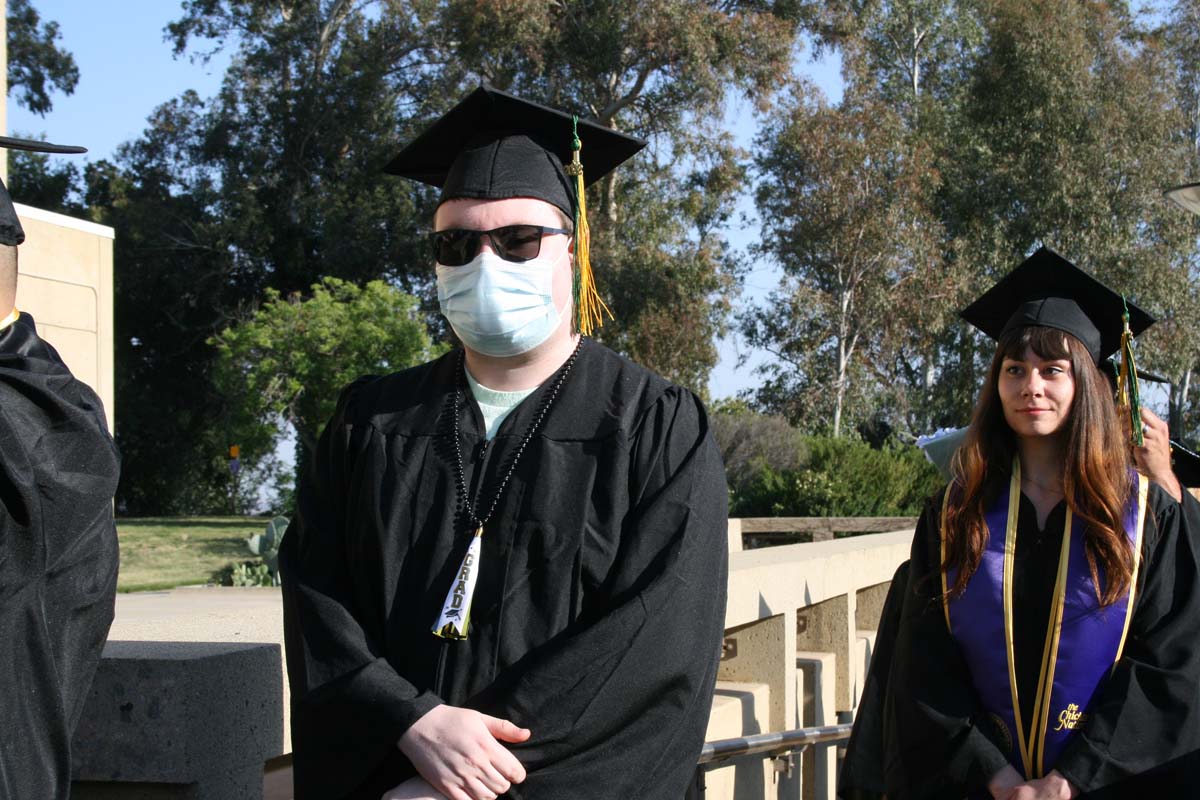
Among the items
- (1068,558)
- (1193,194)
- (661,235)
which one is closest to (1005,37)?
(661,235)

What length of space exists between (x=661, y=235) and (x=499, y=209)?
26277 millimetres

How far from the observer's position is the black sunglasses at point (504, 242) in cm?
294

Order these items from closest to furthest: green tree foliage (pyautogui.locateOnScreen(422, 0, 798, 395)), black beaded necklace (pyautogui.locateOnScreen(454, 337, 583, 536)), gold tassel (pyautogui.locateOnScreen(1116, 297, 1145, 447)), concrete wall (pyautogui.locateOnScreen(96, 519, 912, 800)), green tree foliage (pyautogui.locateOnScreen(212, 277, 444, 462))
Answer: black beaded necklace (pyautogui.locateOnScreen(454, 337, 583, 536)), gold tassel (pyautogui.locateOnScreen(1116, 297, 1145, 447)), concrete wall (pyautogui.locateOnScreen(96, 519, 912, 800)), green tree foliage (pyautogui.locateOnScreen(212, 277, 444, 462)), green tree foliage (pyautogui.locateOnScreen(422, 0, 798, 395))

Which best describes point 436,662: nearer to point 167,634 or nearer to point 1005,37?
point 167,634

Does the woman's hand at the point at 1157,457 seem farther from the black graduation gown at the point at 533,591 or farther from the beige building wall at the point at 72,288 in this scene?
the beige building wall at the point at 72,288

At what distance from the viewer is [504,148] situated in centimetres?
306

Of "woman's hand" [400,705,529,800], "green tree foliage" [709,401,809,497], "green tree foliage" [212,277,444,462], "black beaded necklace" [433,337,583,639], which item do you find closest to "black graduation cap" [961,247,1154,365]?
"black beaded necklace" [433,337,583,639]

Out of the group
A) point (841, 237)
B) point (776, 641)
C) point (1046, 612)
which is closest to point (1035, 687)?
point (1046, 612)

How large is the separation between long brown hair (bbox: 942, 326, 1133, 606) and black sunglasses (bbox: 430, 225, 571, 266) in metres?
1.42

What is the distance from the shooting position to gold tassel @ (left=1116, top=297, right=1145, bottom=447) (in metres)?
3.81

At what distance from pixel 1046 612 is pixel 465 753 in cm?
168

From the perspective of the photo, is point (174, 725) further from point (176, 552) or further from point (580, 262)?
point (176, 552)

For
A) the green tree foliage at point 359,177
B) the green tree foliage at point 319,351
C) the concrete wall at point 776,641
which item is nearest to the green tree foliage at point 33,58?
the green tree foliage at point 359,177

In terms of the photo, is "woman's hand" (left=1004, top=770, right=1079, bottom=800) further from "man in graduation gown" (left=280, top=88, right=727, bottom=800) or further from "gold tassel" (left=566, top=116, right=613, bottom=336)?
"gold tassel" (left=566, top=116, right=613, bottom=336)
